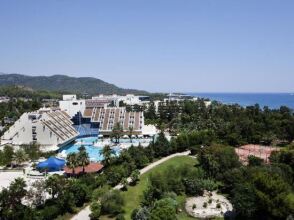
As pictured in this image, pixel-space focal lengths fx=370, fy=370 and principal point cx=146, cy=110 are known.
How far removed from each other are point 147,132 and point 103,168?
36.0 meters

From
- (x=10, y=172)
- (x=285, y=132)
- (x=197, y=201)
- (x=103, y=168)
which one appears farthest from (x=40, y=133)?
(x=285, y=132)

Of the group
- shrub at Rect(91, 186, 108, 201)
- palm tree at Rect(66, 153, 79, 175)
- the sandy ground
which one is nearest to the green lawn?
the sandy ground

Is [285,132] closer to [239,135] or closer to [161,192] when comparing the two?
[239,135]

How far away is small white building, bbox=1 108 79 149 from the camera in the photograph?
7812cm

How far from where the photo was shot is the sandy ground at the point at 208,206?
3947 centimetres

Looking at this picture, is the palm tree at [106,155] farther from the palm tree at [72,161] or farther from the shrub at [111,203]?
the shrub at [111,203]

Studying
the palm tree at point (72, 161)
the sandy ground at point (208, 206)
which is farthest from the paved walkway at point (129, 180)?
the sandy ground at point (208, 206)

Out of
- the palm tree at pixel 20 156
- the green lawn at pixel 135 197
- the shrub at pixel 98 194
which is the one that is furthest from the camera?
the palm tree at pixel 20 156

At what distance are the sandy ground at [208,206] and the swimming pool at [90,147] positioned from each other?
27261 millimetres

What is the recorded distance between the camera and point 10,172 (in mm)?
58156

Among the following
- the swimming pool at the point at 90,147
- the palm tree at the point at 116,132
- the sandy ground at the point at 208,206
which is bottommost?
the swimming pool at the point at 90,147

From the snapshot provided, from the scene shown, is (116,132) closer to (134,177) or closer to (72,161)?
(72,161)

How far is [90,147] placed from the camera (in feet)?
264

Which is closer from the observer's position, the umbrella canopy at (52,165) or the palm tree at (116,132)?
the umbrella canopy at (52,165)
